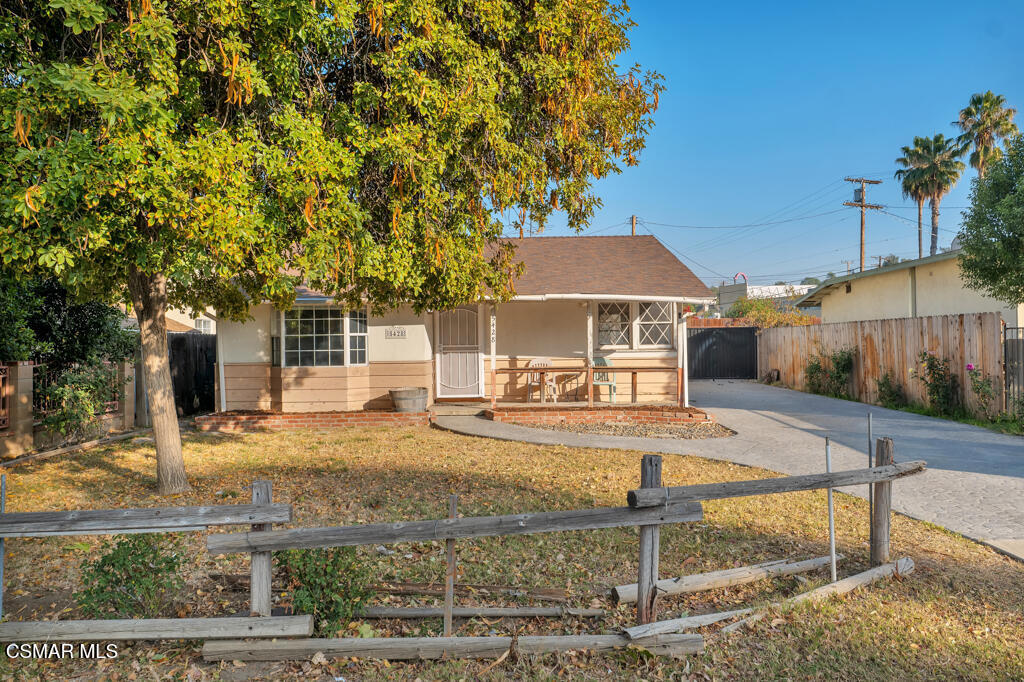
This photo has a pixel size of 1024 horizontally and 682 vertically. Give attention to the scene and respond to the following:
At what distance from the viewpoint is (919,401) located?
13.8m

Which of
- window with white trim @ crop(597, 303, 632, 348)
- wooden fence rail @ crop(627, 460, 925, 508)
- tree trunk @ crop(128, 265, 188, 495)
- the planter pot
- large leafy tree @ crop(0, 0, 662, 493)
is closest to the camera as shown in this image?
wooden fence rail @ crop(627, 460, 925, 508)

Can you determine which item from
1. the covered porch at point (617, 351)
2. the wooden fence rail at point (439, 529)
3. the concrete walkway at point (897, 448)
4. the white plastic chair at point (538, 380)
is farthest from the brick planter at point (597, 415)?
the wooden fence rail at point (439, 529)

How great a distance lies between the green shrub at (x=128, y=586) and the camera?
3.71 meters

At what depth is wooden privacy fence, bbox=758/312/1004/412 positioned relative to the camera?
38.6 ft

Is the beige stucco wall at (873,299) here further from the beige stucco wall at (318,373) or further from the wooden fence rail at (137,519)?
the wooden fence rail at (137,519)

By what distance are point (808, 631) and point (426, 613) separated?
2562 mm

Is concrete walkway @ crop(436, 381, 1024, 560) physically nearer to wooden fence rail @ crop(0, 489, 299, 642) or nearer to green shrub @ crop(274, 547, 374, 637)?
green shrub @ crop(274, 547, 374, 637)

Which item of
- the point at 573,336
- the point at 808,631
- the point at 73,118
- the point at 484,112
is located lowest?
the point at 808,631

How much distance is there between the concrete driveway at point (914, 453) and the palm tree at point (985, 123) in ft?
67.4

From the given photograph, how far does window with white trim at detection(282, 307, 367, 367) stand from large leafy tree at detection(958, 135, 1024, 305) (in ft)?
43.0

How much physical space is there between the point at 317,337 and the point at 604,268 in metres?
7.04

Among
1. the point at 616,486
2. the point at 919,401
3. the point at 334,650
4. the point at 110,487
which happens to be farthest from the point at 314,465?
the point at 919,401

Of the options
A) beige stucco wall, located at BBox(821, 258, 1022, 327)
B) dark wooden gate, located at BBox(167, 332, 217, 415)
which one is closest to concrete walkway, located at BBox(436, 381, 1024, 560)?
beige stucco wall, located at BBox(821, 258, 1022, 327)

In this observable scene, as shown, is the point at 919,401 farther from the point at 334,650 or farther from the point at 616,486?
the point at 334,650
